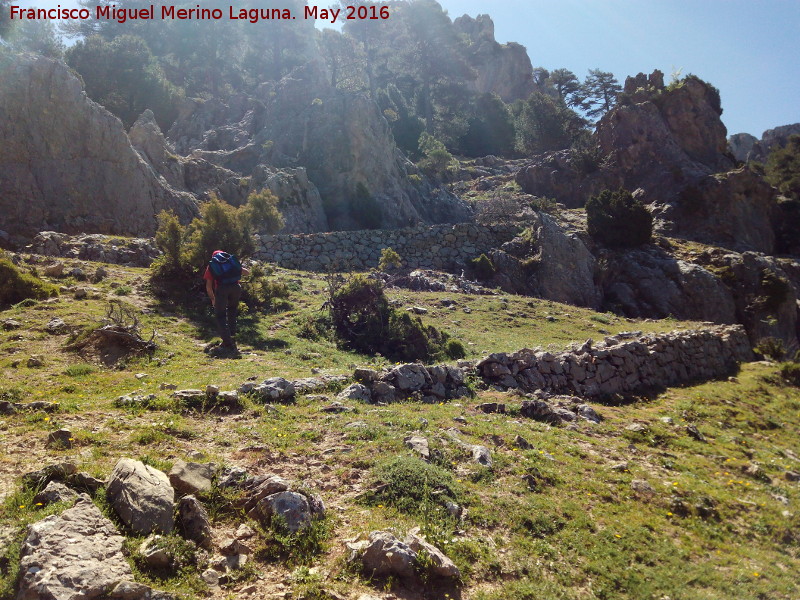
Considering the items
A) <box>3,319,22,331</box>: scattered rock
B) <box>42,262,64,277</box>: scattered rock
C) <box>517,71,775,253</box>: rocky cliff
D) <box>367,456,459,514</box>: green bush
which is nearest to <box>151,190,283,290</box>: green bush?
<box>42,262,64,277</box>: scattered rock

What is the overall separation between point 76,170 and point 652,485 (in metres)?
26.5

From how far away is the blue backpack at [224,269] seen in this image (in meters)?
11.6

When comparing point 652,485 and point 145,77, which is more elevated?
point 145,77

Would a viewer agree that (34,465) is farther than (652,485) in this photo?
No

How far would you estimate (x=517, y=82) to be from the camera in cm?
9562

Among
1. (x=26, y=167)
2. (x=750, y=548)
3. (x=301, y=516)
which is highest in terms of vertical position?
(x=26, y=167)

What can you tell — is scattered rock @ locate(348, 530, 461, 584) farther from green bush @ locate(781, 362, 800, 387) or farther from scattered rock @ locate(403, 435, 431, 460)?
green bush @ locate(781, 362, 800, 387)

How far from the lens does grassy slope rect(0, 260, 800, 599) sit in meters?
4.74

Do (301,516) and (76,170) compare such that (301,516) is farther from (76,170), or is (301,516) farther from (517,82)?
(517,82)

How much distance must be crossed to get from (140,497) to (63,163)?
2470 cm

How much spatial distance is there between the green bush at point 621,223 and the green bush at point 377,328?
22.6 m

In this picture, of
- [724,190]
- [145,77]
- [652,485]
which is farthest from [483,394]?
[145,77]

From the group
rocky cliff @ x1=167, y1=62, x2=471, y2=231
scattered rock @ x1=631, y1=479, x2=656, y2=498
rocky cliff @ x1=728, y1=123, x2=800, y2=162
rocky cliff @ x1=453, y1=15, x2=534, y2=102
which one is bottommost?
scattered rock @ x1=631, y1=479, x2=656, y2=498

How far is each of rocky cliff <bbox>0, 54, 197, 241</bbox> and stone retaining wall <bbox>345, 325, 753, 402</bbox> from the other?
19899mm
